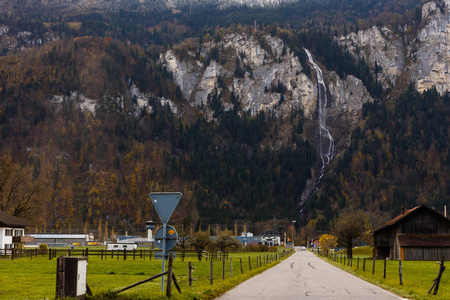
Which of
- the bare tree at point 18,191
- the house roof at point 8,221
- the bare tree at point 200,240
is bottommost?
the bare tree at point 200,240

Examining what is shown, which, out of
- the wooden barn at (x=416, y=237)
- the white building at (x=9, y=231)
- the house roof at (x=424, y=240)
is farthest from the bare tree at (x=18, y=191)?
the house roof at (x=424, y=240)

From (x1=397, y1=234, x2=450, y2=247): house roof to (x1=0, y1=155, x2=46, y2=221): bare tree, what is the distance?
167 ft

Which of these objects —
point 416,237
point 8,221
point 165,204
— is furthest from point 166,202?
point 416,237

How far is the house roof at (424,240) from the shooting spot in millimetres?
75938

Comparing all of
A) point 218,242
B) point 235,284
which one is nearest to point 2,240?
point 218,242

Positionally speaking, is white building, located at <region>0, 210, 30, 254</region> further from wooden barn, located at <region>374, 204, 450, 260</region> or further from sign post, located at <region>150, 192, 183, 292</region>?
sign post, located at <region>150, 192, 183, 292</region>

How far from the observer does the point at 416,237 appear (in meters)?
77.8

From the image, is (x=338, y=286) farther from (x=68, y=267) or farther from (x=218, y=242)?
(x=218, y=242)

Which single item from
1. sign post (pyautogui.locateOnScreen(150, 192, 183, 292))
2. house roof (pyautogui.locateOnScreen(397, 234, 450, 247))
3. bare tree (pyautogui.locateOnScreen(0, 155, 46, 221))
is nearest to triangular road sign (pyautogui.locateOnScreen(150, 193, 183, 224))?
sign post (pyautogui.locateOnScreen(150, 192, 183, 292))

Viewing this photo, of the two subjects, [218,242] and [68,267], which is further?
[218,242]

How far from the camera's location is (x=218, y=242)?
8450 cm

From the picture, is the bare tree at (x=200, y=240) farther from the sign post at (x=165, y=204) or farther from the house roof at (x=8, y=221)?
the sign post at (x=165, y=204)

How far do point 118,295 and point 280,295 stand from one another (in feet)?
22.5

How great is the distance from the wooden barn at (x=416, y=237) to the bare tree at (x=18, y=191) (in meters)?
50.5
